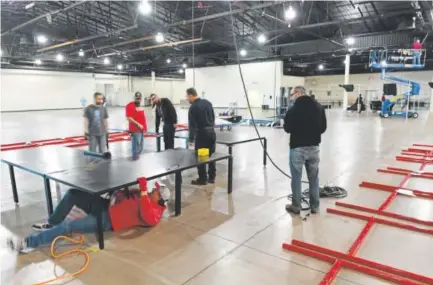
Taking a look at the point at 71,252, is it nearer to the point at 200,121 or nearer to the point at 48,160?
the point at 48,160

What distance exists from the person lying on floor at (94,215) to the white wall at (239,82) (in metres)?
17.9

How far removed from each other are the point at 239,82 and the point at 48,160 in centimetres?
1966

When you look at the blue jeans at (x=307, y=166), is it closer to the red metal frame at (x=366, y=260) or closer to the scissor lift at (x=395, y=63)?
the red metal frame at (x=366, y=260)

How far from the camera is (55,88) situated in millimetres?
23219

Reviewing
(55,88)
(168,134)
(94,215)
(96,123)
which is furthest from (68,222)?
(55,88)

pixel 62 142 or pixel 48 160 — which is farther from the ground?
pixel 48 160

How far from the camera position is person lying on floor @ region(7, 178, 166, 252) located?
2.55 metres

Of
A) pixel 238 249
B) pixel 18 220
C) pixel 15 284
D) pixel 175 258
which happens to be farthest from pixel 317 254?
pixel 18 220

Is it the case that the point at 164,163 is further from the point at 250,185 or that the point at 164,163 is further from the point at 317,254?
the point at 317,254

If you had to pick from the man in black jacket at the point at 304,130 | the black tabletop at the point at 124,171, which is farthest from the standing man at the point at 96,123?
the man in black jacket at the point at 304,130

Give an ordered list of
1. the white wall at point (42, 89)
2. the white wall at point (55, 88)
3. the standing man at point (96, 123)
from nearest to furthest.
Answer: the standing man at point (96, 123) < the white wall at point (42, 89) < the white wall at point (55, 88)

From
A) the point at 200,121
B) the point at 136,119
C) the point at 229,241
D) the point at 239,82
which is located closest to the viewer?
the point at 229,241

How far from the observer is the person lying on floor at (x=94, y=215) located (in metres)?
2.55

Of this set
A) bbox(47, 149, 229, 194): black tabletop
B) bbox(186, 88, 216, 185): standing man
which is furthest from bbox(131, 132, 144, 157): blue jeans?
bbox(47, 149, 229, 194): black tabletop
